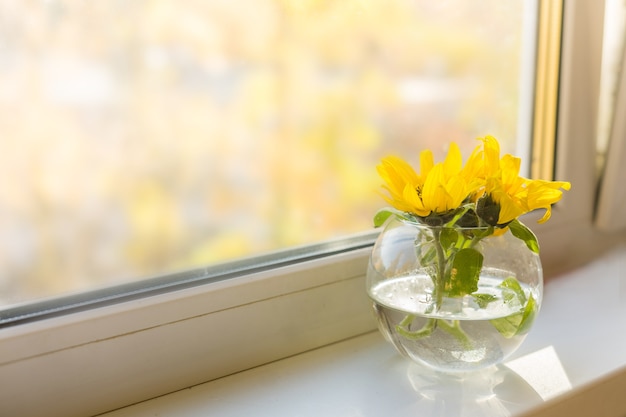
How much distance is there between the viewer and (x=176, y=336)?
0.71 meters

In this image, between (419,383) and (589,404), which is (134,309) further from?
(589,404)

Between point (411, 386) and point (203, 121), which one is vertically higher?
point (203, 121)

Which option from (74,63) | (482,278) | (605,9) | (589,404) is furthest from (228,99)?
(605,9)

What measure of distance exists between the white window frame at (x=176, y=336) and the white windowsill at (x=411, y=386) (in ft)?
0.06

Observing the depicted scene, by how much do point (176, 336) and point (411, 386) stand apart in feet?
0.83

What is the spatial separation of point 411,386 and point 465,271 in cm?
15

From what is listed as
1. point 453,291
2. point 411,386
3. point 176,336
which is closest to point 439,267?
point 453,291

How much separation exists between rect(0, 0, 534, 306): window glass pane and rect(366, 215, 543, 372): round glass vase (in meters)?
0.15

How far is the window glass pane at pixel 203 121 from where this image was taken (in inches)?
25.3

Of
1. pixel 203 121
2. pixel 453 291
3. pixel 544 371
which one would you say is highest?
pixel 203 121

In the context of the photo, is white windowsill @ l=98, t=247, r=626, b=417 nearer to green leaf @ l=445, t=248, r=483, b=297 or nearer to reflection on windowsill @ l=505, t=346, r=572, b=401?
reflection on windowsill @ l=505, t=346, r=572, b=401

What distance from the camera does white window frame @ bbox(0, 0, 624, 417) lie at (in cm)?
64

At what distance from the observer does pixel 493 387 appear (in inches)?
28.5

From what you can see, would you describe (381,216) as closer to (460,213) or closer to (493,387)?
(460,213)
